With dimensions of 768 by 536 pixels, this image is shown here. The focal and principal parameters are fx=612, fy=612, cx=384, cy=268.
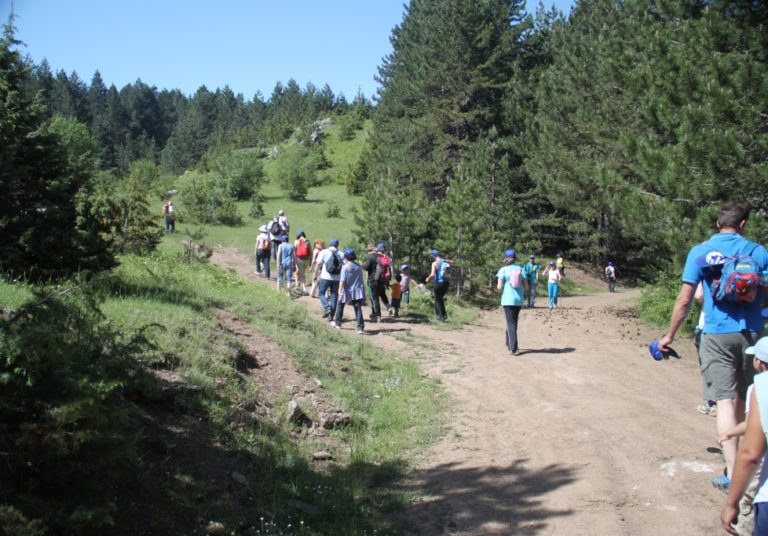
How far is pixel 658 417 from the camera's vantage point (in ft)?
22.7

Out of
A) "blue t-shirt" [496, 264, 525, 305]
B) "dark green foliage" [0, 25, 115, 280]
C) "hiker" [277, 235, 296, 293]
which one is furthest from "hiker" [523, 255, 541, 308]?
"dark green foliage" [0, 25, 115, 280]

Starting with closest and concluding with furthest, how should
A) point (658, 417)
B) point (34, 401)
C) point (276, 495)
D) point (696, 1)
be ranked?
1. point (34, 401)
2. point (276, 495)
3. point (658, 417)
4. point (696, 1)

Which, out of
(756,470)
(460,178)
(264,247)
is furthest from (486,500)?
(460,178)

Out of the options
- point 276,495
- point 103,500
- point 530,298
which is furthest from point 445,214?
point 103,500

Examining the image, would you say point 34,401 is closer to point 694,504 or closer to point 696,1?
point 694,504

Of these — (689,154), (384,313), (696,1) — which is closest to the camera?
(689,154)

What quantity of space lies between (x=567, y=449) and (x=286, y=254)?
1154 centimetres

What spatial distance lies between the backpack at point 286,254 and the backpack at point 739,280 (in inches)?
509

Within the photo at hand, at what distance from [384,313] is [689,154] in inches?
332

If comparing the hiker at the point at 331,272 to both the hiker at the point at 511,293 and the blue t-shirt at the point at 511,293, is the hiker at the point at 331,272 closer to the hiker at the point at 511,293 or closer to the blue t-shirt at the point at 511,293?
the hiker at the point at 511,293

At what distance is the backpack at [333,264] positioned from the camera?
42.8 feet

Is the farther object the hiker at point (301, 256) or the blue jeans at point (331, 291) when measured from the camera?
the hiker at point (301, 256)

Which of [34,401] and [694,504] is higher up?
[34,401]

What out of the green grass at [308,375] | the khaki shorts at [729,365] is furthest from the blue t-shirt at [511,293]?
the khaki shorts at [729,365]
